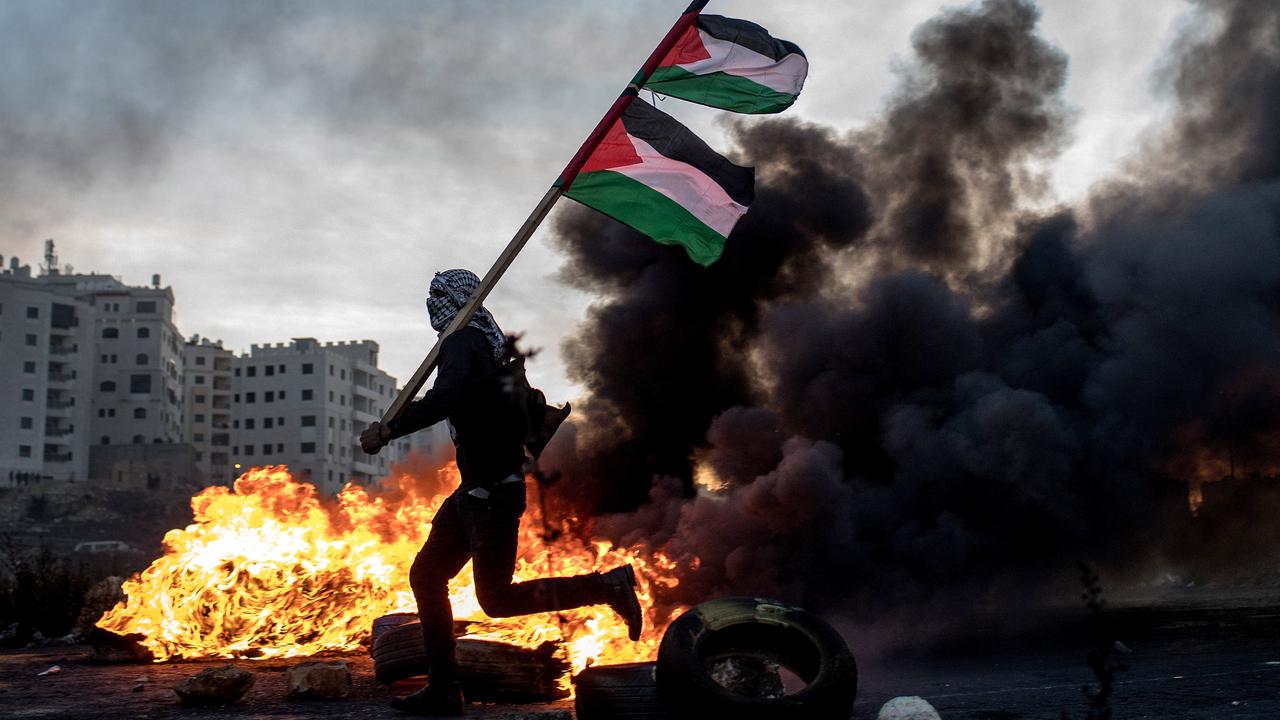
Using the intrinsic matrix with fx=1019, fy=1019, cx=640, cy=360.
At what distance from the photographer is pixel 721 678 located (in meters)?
4.76

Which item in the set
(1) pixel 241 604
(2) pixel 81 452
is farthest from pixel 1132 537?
(2) pixel 81 452

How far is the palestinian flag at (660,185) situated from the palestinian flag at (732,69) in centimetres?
28

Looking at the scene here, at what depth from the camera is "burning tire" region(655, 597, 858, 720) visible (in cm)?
411

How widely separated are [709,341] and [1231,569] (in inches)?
481

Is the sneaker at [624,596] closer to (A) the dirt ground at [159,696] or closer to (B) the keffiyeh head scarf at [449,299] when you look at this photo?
(A) the dirt ground at [159,696]

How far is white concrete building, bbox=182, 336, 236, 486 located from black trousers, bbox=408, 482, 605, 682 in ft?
Answer: 294

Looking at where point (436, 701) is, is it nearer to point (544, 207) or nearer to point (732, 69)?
point (544, 207)

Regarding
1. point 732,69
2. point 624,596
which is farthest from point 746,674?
point 732,69

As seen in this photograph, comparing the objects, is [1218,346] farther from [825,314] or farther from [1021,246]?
[825,314]

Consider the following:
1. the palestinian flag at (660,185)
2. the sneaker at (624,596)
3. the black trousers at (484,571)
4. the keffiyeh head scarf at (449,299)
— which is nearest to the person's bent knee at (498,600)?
the black trousers at (484,571)

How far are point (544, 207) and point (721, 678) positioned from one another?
9.13ft

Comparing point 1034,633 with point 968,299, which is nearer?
point 1034,633

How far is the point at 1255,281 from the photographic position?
18.5 m

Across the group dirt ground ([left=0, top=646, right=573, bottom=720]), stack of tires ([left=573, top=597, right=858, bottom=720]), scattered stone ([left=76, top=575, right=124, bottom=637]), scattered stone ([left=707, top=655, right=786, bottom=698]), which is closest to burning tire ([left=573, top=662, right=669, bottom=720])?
stack of tires ([left=573, top=597, right=858, bottom=720])
